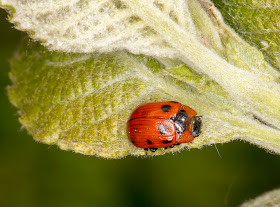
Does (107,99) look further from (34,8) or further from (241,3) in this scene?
(241,3)

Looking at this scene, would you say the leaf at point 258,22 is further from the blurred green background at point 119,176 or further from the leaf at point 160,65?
the blurred green background at point 119,176

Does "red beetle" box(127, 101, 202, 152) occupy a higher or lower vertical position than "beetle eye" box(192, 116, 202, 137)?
lower

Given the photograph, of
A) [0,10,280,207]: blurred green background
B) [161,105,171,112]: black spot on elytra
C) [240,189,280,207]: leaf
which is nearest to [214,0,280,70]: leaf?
[161,105,171,112]: black spot on elytra

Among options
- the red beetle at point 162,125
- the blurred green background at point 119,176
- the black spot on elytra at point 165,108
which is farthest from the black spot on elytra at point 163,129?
the blurred green background at point 119,176

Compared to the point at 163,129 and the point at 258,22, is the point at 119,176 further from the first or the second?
the point at 258,22

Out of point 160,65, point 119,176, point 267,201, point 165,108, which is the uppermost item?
point 160,65

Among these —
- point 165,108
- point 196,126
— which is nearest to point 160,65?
point 165,108

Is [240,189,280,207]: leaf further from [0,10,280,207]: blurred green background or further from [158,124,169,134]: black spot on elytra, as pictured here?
[0,10,280,207]: blurred green background
